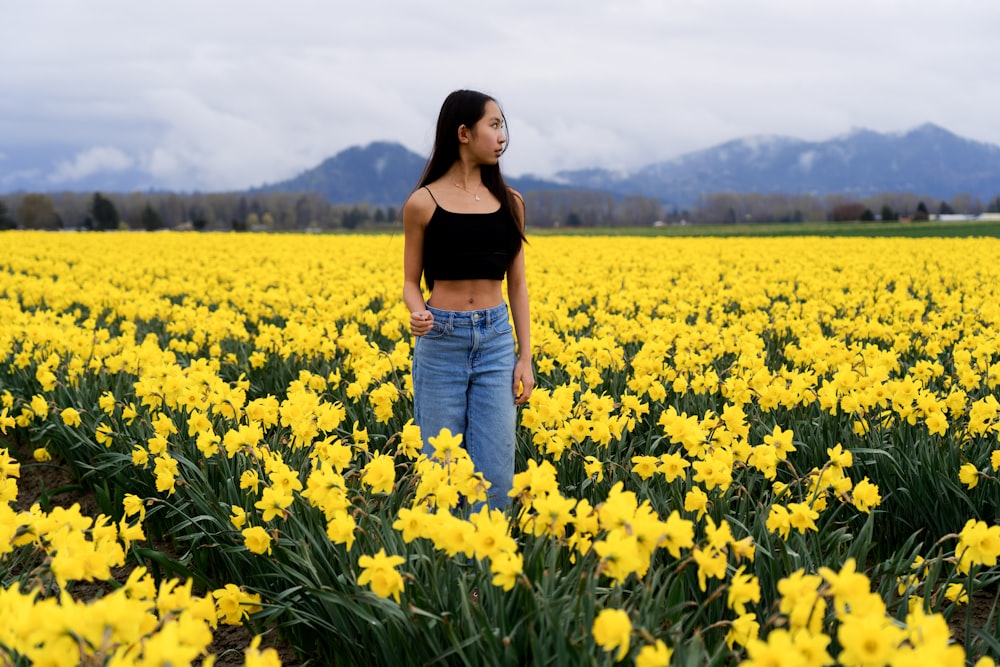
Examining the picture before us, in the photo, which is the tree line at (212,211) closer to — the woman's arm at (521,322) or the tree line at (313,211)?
the tree line at (313,211)

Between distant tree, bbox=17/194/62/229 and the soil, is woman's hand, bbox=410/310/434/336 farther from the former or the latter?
distant tree, bbox=17/194/62/229

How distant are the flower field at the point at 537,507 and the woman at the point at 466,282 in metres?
0.32

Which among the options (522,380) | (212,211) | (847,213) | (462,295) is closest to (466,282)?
(462,295)

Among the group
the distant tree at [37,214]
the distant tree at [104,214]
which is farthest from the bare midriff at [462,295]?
the distant tree at [37,214]

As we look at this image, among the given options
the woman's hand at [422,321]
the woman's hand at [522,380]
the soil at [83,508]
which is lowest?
the soil at [83,508]

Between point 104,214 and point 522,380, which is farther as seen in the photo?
point 104,214

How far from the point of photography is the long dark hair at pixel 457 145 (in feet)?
13.0

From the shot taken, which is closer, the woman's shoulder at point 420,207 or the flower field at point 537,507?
the flower field at point 537,507

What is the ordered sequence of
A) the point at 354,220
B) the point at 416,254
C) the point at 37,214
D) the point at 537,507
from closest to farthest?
the point at 537,507, the point at 416,254, the point at 37,214, the point at 354,220

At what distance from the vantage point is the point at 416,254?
407cm

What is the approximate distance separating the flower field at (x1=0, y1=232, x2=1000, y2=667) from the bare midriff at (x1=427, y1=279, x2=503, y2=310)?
2.21 ft

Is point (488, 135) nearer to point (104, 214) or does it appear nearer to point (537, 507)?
point (537, 507)

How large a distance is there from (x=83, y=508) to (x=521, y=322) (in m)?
3.46

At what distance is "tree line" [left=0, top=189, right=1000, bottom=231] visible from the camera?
3132 inches
